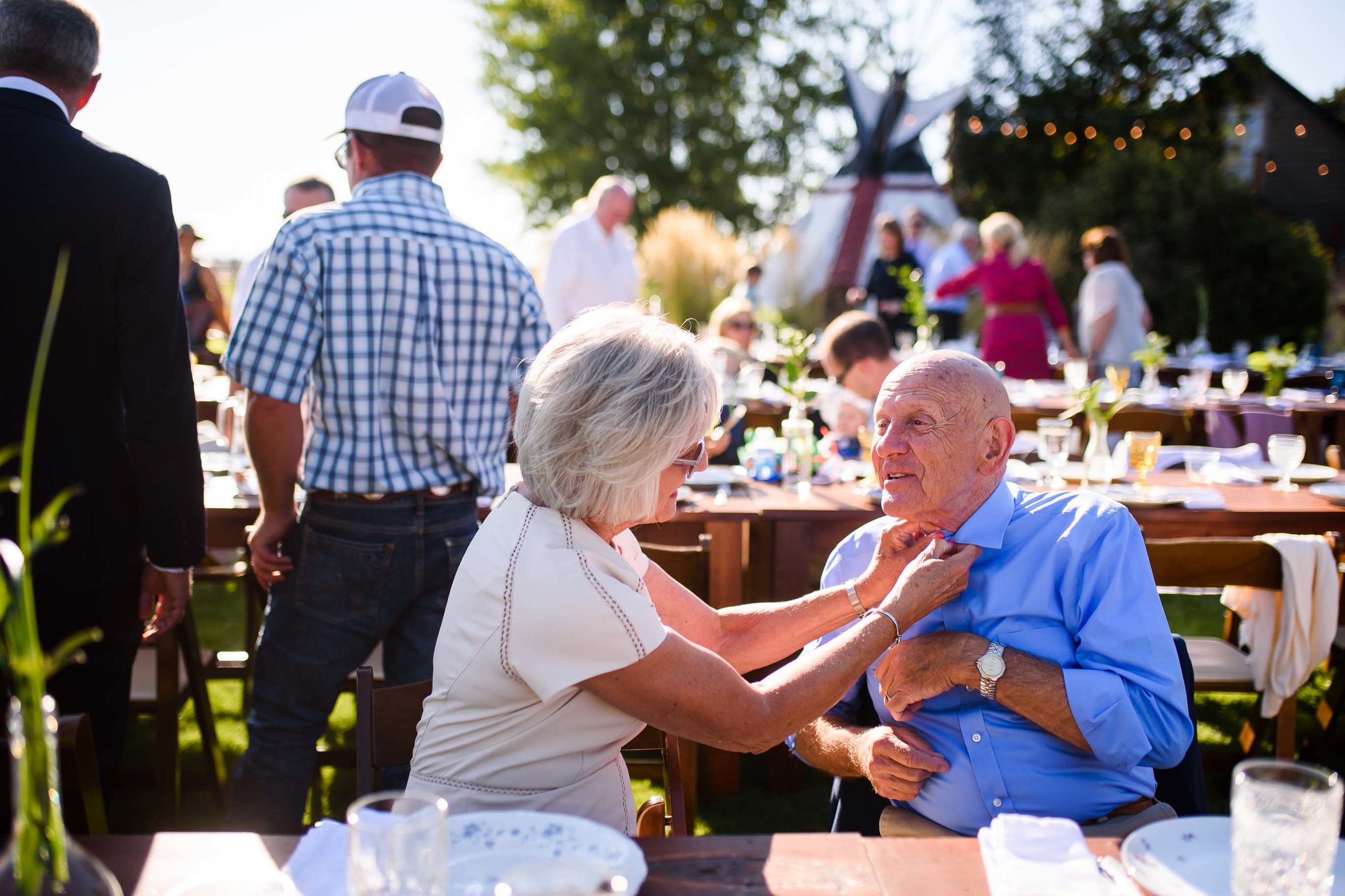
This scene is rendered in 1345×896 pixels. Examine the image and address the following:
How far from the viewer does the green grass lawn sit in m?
3.48

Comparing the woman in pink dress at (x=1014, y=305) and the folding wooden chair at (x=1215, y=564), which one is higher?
the woman in pink dress at (x=1014, y=305)

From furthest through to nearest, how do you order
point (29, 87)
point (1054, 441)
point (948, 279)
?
point (948, 279)
point (1054, 441)
point (29, 87)

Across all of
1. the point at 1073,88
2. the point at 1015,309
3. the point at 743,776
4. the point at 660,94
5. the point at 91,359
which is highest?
the point at 660,94

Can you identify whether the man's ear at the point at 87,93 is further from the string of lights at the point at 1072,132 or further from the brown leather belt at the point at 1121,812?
the string of lights at the point at 1072,132

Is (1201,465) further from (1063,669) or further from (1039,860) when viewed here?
(1039,860)

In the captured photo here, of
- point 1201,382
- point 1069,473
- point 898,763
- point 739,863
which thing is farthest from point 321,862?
point 1201,382

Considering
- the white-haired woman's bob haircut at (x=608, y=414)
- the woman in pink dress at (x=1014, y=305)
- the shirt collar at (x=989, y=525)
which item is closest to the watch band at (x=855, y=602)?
the shirt collar at (x=989, y=525)

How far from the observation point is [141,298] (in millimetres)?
2189

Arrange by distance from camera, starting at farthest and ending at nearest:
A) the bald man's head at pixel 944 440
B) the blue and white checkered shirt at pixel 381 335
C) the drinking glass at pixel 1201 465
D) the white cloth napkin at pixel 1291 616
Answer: the drinking glass at pixel 1201 465
the white cloth napkin at pixel 1291 616
the blue and white checkered shirt at pixel 381 335
the bald man's head at pixel 944 440

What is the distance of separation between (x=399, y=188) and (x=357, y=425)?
0.61 m

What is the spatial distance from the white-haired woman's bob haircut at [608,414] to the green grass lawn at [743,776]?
2.02 meters

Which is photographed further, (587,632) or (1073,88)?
(1073,88)

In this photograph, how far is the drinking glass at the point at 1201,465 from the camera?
4.13m

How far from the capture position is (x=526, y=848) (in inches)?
51.0
